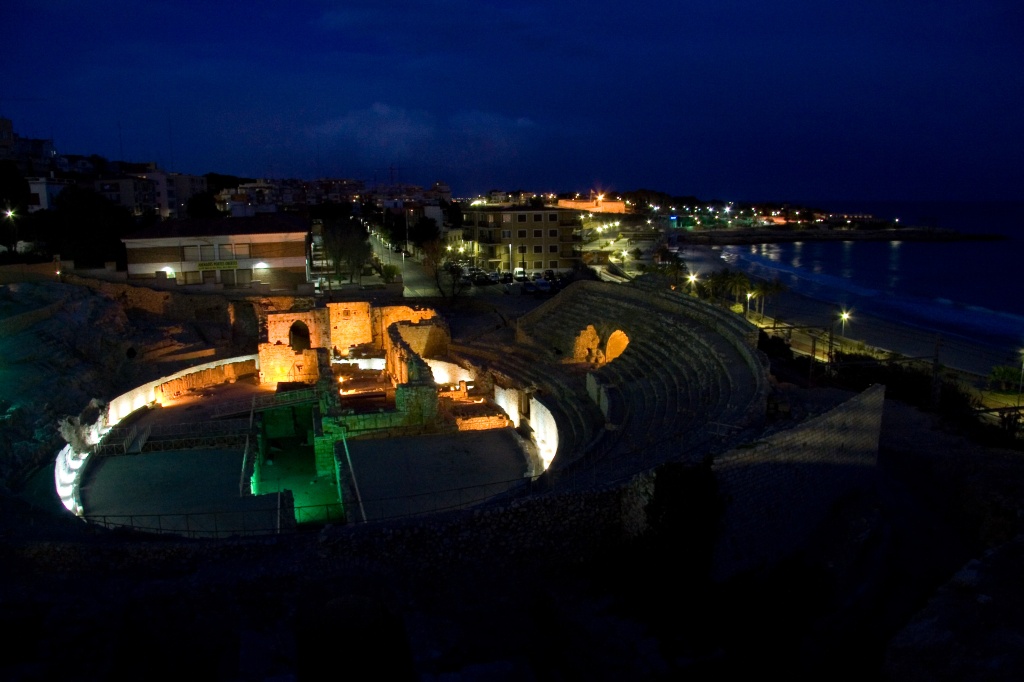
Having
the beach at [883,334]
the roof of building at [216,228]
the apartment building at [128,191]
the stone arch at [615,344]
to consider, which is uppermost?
the apartment building at [128,191]

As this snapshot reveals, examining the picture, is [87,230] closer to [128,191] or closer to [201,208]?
[201,208]

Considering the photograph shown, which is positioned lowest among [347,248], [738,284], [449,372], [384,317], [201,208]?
[449,372]

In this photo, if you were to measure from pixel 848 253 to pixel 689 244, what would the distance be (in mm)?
21054

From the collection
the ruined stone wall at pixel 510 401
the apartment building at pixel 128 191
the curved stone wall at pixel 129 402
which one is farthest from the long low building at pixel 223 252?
the apartment building at pixel 128 191

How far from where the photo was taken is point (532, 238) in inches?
1922

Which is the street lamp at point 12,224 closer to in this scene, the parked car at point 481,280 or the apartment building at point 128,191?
the apartment building at point 128,191

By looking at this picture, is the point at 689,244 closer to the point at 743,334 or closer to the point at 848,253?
the point at 848,253

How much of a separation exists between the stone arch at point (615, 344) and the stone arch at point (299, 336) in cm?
1195

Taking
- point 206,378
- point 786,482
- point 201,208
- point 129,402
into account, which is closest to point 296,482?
point 129,402

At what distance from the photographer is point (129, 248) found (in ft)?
105

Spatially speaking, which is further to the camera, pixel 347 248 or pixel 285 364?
pixel 347 248

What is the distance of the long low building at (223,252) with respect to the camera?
32438 millimetres

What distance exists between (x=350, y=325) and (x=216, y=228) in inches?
414

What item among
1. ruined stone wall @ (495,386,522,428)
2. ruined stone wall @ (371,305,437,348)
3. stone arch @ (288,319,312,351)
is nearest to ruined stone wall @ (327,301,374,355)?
ruined stone wall @ (371,305,437,348)
